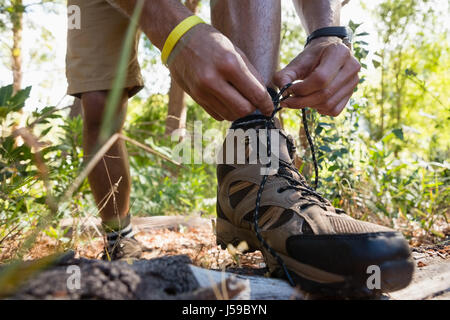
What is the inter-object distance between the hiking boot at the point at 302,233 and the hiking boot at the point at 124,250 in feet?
1.94

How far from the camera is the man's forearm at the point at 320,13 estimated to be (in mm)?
1642

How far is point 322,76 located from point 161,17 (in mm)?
584

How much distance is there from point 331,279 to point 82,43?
6.04ft

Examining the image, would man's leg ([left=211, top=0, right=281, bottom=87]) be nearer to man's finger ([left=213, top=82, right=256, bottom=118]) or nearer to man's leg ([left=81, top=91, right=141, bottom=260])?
man's finger ([left=213, top=82, right=256, bottom=118])

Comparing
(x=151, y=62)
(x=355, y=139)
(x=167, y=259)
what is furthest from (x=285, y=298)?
(x=151, y=62)

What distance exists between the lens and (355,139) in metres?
2.83

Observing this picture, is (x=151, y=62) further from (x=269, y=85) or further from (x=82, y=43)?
(x=269, y=85)

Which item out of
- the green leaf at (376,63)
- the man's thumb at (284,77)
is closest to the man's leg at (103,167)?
the man's thumb at (284,77)

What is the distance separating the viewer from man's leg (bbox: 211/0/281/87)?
144 centimetres

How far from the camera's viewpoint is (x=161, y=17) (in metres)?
1.18

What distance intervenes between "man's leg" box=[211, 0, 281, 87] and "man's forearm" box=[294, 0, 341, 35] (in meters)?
0.22

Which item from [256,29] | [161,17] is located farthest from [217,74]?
[256,29]

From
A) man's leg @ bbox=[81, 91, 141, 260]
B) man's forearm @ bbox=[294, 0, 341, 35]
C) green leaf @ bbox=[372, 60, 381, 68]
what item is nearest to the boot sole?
man's forearm @ bbox=[294, 0, 341, 35]
